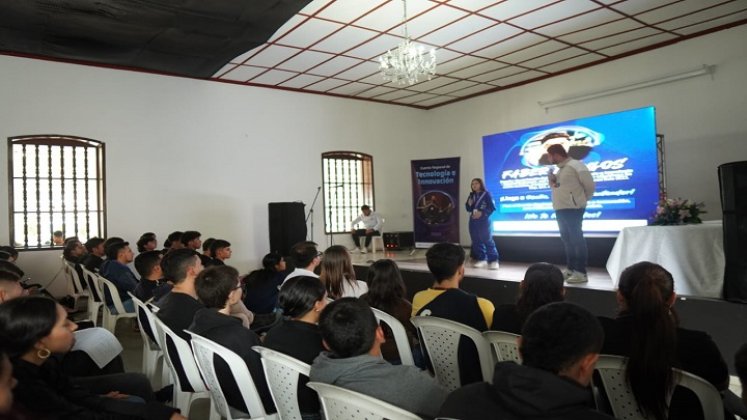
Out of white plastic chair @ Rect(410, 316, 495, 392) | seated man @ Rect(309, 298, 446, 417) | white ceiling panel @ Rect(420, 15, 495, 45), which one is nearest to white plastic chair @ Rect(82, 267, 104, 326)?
white plastic chair @ Rect(410, 316, 495, 392)

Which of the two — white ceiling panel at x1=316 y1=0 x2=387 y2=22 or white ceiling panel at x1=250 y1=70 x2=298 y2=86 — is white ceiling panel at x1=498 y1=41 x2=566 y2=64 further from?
white ceiling panel at x1=250 y1=70 x2=298 y2=86

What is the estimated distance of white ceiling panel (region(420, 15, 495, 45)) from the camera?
6180mm

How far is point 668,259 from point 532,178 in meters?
3.55

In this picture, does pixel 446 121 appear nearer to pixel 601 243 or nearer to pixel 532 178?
pixel 532 178

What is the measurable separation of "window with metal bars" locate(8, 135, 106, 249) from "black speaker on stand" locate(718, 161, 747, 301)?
760cm

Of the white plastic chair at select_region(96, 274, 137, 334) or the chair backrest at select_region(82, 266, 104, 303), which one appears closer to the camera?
the white plastic chair at select_region(96, 274, 137, 334)

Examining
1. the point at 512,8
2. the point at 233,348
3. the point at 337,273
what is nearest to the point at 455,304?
the point at 233,348

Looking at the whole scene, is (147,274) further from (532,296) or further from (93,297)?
(532,296)

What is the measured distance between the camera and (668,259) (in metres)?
4.32

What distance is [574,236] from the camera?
5121mm

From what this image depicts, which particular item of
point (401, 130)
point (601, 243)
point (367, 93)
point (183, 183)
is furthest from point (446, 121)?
point (183, 183)

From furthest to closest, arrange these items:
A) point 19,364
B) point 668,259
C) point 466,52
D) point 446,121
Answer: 1. point 446,121
2. point 466,52
3. point 668,259
4. point 19,364

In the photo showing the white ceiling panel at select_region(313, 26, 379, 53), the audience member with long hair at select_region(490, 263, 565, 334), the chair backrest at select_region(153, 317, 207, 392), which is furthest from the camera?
the white ceiling panel at select_region(313, 26, 379, 53)

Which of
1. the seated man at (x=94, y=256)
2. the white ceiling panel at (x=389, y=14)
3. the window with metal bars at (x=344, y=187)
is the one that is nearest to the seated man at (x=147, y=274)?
the seated man at (x=94, y=256)
